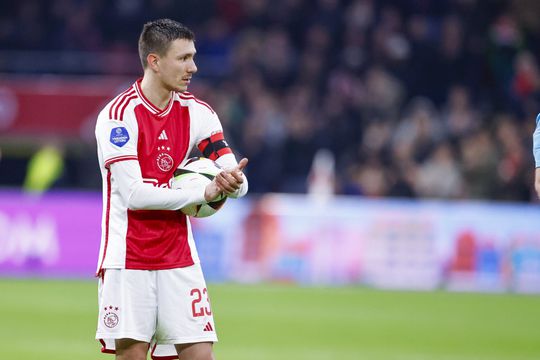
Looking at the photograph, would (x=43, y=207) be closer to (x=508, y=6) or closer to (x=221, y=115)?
(x=221, y=115)

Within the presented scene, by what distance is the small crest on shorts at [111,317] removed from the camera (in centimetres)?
548

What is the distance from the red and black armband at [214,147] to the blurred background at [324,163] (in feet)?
15.4

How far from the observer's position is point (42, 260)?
15.7 metres

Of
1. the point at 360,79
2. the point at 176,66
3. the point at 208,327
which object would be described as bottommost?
the point at 208,327

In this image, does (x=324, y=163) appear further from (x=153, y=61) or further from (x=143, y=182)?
(x=143, y=182)

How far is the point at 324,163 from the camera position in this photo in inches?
705

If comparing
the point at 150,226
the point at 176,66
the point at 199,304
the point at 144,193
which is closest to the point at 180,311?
the point at 199,304

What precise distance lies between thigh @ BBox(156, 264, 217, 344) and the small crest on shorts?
22 cm

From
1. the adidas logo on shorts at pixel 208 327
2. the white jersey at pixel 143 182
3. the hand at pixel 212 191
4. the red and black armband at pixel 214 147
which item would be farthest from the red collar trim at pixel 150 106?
the adidas logo on shorts at pixel 208 327

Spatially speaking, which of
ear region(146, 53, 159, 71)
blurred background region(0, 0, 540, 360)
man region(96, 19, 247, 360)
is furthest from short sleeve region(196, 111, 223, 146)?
blurred background region(0, 0, 540, 360)

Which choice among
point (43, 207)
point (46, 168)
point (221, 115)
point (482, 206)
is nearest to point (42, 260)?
point (43, 207)

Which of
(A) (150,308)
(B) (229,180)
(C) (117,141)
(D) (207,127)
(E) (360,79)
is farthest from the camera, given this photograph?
(E) (360,79)

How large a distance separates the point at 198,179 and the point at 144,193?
1.07 ft

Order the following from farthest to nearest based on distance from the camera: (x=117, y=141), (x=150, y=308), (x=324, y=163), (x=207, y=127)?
(x=324, y=163) → (x=207, y=127) → (x=150, y=308) → (x=117, y=141)
